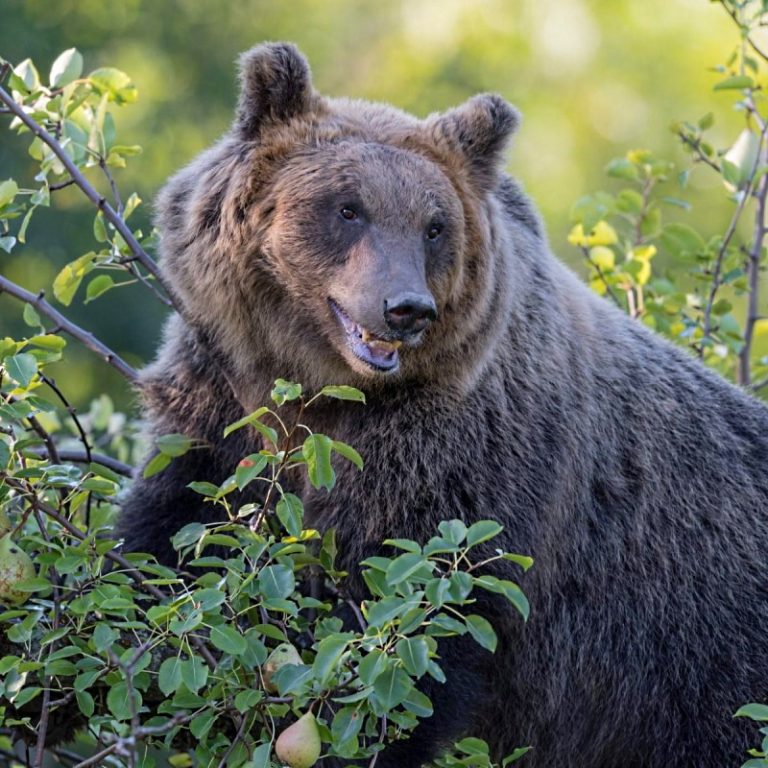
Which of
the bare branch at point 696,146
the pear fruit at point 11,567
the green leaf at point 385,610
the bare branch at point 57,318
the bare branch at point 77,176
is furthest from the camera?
the bare branch at point 696,146

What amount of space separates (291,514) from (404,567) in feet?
1.82

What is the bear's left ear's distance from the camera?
4801mm

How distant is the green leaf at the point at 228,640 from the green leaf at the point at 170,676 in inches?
4.0

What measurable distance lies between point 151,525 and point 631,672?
1.79m

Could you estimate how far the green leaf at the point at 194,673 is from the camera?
11.0ft

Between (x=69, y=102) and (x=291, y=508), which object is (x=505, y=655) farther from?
(x=69, y=102)

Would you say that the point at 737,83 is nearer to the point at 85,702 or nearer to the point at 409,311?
the point at 409,311

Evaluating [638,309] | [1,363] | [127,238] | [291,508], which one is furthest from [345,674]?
[638,309]

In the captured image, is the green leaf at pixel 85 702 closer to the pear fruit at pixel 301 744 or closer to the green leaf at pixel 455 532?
the pear fruit at pixel 301 744

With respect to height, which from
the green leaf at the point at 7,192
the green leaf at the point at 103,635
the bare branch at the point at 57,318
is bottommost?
the green leaf at the point at 103,635

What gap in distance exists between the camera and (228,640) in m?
3.38

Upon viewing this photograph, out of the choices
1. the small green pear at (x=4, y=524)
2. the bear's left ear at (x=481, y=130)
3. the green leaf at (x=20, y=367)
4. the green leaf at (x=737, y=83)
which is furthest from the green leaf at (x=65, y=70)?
the green leaf at (x=737, y=83)

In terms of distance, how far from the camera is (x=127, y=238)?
15.7ft

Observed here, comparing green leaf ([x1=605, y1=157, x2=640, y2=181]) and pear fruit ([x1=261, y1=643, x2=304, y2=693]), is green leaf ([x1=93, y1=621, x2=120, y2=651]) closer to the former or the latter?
pear fruit ([x1=261, y1=643, x2=304, y2=693])
